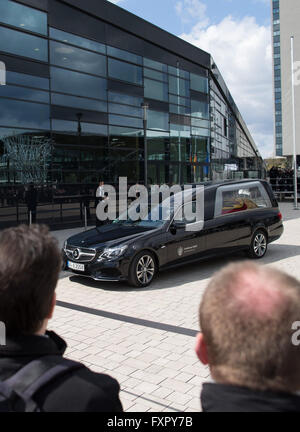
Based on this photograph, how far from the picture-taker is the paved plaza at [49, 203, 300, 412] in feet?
11.6

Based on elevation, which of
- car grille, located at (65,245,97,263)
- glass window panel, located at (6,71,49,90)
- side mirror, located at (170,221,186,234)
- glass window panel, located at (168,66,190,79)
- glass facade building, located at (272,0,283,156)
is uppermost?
glass facade building, located at (272,0,283,156)

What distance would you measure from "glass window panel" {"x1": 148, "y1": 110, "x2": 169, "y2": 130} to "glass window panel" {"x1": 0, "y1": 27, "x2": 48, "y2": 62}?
7.15 meters

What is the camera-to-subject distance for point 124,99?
65.4 ft

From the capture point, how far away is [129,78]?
20.3m

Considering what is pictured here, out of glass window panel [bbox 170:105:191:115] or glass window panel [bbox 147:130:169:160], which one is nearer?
glass window panel [bbox 147:130:169:160]

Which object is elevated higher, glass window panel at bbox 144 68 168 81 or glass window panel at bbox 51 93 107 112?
glass window panel at bbox 144 68 168 81

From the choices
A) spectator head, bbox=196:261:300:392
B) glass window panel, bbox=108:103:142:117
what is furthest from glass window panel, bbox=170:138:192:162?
spectator head, bbox=196:261:300:392

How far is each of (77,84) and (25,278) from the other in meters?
17.4

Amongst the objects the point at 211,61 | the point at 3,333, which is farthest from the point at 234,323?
the point at 211,61

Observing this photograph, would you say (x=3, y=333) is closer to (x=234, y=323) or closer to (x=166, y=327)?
(x=234, y=323)

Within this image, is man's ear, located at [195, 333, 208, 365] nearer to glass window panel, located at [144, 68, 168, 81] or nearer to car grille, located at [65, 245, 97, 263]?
car grille, located at [65, 245, 97, 263]

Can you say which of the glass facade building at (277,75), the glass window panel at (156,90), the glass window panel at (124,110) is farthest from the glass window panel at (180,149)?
the glass facade building at (277,75)

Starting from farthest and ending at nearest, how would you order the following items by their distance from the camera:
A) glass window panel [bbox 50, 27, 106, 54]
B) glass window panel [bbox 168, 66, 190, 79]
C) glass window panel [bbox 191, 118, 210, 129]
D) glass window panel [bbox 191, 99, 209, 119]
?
glass window panel [bbox 191, 99, 209, 119] → glass window panel [bbox 191, 118, 210, 129] → glass window panel [bbox 168, 66, 190, 79] → glass window panel [bbox 50, 27, 106, 54]

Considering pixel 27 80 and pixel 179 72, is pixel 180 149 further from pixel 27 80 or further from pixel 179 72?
pixel 27 80
